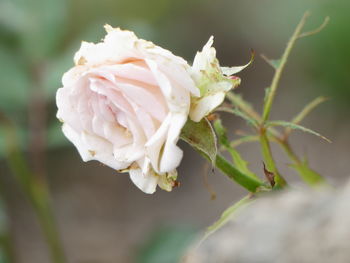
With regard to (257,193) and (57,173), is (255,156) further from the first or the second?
(257,193)

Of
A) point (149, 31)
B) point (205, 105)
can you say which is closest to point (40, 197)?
point (149, 31)

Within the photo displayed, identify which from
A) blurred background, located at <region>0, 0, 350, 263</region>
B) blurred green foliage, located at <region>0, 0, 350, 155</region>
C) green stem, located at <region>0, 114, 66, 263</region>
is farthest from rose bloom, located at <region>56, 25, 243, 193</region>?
blurred background, located at <region>0, 0, 350, 263</region>


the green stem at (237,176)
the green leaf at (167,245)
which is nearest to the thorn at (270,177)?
the green stem at (237,176)

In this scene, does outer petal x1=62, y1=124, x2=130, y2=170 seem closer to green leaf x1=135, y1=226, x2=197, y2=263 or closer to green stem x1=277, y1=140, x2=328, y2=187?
green stem x1=277, y1=140, x2=328, y2=187

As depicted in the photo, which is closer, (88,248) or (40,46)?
(40,46)

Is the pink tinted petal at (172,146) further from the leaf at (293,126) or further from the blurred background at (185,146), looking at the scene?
the blurred background at (185,146)

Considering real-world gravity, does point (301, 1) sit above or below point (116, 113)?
below

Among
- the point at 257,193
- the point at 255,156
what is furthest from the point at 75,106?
the point at 255,156

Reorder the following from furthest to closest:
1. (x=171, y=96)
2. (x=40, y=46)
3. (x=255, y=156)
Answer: (x=255, y=156) < (x=40, y=46) < (x=171, y=96)
